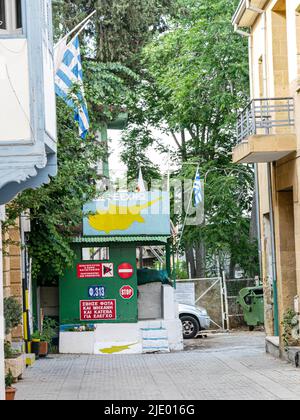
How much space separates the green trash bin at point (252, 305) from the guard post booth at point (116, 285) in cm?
585

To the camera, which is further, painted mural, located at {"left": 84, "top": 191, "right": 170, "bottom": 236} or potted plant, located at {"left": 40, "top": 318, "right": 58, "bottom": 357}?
painted mural, located at {"left": 84, "top": 191, "right": 170, "bottom": 236}

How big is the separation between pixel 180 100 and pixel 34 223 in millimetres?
14168

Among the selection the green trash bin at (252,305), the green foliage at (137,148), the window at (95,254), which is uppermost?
the green foliage at (137,148)

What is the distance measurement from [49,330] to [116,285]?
279cm

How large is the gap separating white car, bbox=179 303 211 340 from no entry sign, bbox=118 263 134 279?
4.13 meters

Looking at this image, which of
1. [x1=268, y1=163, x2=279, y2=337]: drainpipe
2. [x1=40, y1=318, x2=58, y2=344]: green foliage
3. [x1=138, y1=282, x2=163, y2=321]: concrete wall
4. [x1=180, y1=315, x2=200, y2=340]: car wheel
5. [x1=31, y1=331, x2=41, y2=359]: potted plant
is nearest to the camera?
[x1=268, y1=163, x2=279, y2=337]: drainpipe

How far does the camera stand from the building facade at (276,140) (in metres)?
20.7

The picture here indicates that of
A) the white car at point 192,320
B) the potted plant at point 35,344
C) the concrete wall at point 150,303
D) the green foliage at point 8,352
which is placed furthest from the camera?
the white car at point 192,320

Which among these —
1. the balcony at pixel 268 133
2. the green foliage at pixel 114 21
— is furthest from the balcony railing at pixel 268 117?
the green foliage at pixel 114 21

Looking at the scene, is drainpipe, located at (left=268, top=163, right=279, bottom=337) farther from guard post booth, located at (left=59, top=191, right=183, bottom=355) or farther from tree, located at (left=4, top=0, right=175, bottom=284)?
guard post booth, located at (left=59, top=191, right=183, bottom=355)

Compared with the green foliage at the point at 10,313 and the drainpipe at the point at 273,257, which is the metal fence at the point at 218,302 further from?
the green foliage at the point at 10,313

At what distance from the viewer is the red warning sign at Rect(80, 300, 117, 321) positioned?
27.7m

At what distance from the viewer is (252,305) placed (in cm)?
3375

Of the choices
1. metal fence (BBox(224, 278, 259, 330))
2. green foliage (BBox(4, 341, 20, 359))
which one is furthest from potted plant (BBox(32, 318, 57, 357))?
metal fence (BBox(224, 278, 259, 330))
